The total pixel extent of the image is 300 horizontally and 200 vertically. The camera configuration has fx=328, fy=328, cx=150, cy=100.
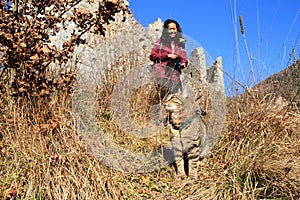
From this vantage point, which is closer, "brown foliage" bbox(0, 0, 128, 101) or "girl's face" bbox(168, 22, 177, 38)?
"brown foliage" bbox(0, 0, 128, 101)

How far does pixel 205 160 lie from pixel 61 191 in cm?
152

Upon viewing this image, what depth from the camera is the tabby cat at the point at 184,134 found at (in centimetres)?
285

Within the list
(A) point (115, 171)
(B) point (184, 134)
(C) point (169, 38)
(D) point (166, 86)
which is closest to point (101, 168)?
(A) point (115, 171)

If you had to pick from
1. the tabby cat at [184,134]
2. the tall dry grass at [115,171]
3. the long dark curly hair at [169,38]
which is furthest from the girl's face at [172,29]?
the tall dry grass at [115,171]

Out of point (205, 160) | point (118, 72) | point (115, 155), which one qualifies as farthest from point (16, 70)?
point (205, 160)

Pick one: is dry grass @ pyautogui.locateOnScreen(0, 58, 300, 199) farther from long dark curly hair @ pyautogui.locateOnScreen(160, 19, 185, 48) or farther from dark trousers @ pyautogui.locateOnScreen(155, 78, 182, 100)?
long dark curly hair @ pyautogui.locateOnScreen(160, 19, 185, 48)

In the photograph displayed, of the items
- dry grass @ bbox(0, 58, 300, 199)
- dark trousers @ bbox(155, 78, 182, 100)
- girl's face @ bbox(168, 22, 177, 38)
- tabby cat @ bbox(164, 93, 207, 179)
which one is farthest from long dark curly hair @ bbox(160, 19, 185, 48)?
dry grass @ bbox(0, 58, 300, 199)

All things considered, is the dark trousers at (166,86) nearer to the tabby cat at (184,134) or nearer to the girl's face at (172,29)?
the girl's face at (172,29)

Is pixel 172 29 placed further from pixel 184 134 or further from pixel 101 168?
pixel 101 168

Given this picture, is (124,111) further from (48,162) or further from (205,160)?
(48,162)

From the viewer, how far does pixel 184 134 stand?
284 centimetres

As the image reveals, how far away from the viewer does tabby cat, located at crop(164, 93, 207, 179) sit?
9.34 feet

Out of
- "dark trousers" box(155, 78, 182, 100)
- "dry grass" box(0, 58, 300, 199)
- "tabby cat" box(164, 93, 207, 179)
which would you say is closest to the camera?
"dry grass" box(0, 58, 300, 199)

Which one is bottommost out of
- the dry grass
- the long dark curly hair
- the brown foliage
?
the dry grass
